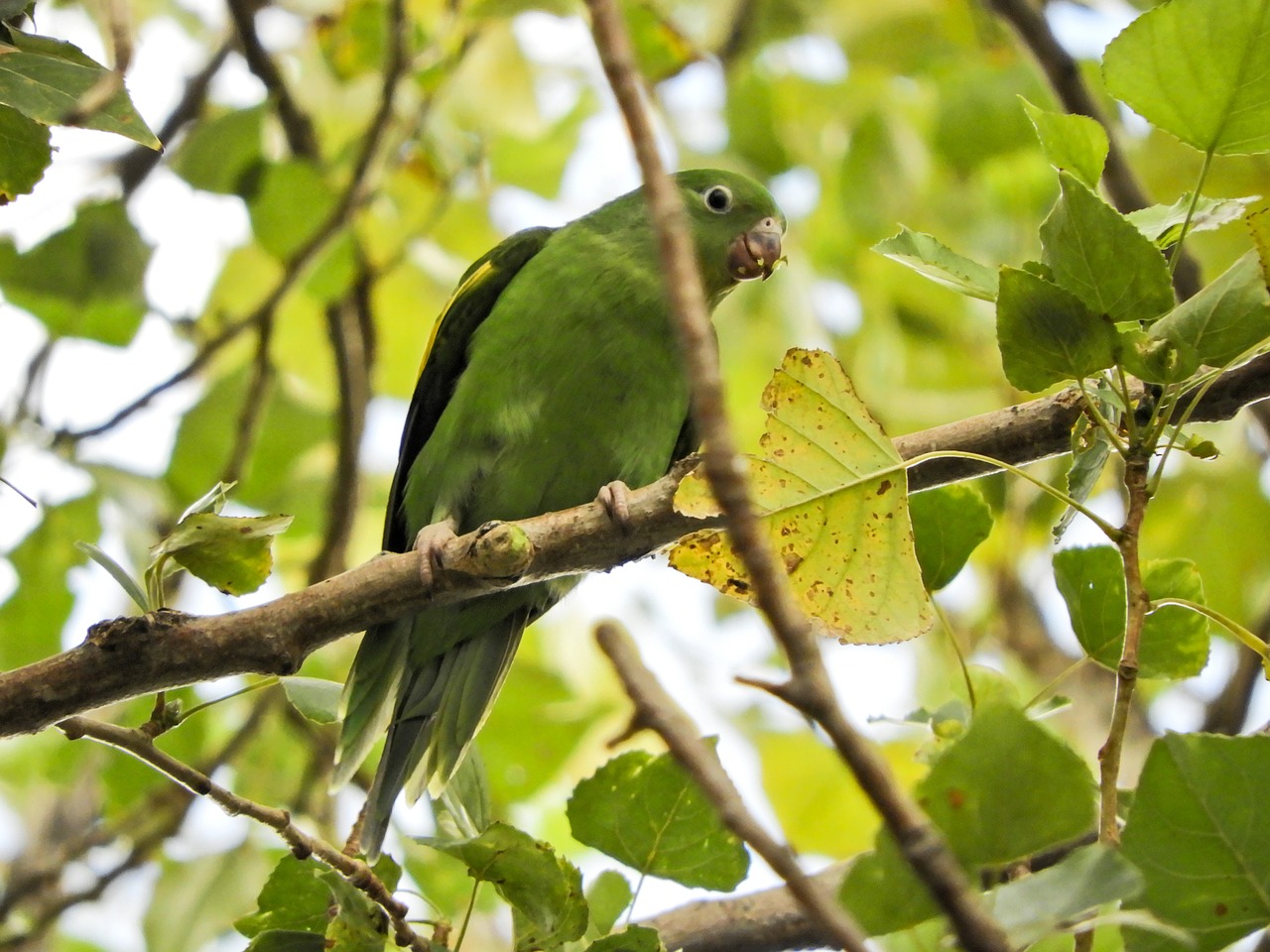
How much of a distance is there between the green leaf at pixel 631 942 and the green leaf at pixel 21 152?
1473mm

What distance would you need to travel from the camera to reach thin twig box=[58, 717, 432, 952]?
1.86 metres

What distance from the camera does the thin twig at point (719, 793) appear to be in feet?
3.44

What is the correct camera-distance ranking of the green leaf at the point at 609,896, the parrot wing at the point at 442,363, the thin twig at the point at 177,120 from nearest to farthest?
the green leaf at the point at 609,896 < the parrot wing at the point at 442,363 < the thin twig at the point at 177,120

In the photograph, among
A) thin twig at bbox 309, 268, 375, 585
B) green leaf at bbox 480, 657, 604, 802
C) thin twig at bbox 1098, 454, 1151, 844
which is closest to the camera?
thin twig at bbox 1098, 454, 1151, 844

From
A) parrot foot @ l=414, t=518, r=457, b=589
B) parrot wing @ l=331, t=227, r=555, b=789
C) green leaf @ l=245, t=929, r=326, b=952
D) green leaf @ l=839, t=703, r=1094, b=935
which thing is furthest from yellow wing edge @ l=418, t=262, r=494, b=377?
green leaf @ l=839, t=703, r=1094, b=935

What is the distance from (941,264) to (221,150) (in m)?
2.65

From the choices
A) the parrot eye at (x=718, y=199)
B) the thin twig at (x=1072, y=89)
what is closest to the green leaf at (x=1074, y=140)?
the thin twig at (x=1072, y=89)

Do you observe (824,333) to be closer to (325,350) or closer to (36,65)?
(325,350)

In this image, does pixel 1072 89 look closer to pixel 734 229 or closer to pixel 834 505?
pixel 734 229

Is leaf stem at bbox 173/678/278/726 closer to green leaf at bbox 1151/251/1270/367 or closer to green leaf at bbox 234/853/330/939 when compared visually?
green leaf at bbox 234/853/330/939

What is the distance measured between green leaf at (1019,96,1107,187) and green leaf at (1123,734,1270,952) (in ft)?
2.71

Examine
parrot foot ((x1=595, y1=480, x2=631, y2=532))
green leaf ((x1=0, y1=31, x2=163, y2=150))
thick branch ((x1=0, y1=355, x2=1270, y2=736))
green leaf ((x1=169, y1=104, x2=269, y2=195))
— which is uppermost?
green leaf ((x1=169, y1=104, x2=269, y2=195))

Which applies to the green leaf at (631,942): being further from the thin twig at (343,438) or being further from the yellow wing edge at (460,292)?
the thin twig at (343,438)

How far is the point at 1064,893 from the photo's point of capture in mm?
1292
